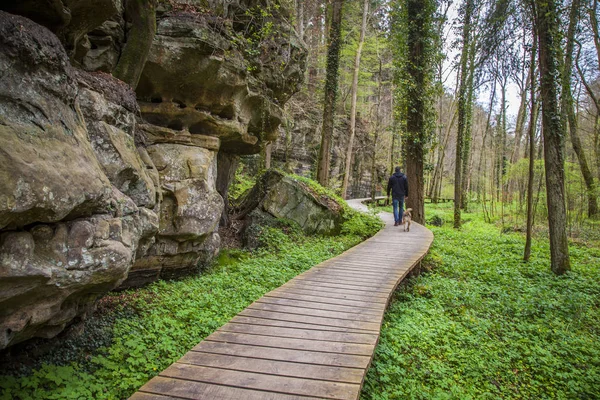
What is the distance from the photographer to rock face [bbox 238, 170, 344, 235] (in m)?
12.6

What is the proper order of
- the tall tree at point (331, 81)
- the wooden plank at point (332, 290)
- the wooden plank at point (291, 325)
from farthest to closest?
the tall tree at point (331, 81) < the wooden plank at point (332, 290) < the wooden plank at point (291, 325)

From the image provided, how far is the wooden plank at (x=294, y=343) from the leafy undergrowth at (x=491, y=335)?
72 centimetres

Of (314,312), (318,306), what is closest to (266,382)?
(314,312)

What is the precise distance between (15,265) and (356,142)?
2996 cm

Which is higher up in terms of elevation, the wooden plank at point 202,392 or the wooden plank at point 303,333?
the wooden plank at point 303,333

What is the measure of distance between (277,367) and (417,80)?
1086 cm

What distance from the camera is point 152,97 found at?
29.6 feet

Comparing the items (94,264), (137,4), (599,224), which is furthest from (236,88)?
(599,224)

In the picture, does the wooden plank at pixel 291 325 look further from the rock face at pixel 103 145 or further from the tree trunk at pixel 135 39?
the tree trunk at pixel 135 39

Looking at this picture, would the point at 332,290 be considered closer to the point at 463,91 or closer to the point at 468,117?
the point at 463,91

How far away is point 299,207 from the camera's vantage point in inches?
503

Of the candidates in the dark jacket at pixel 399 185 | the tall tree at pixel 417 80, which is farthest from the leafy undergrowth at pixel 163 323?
the tall tree at pixel 417 80

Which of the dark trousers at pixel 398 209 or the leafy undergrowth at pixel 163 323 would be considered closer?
the leafy undergrowth at pixel 163 323

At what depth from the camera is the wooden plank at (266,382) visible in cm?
311
